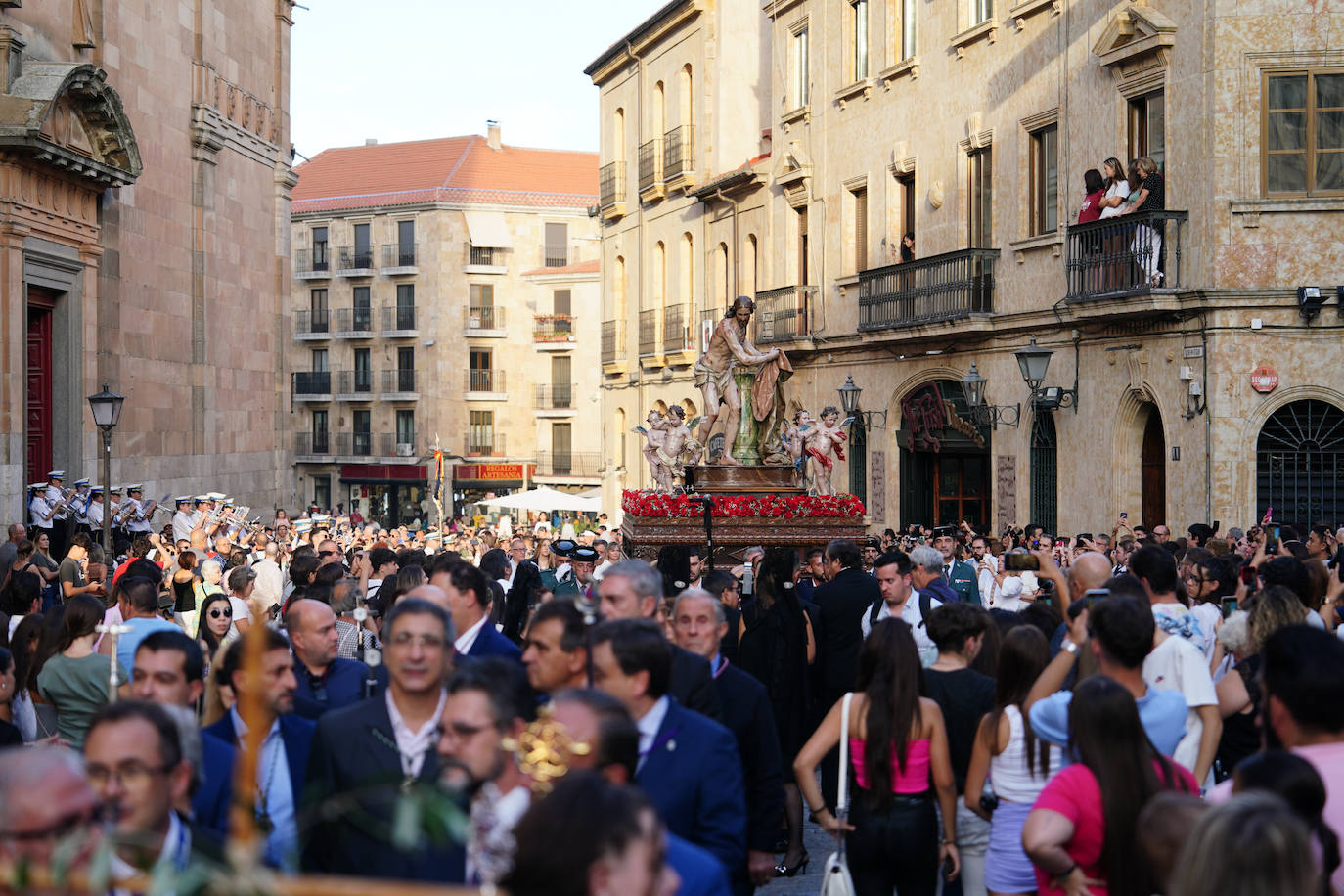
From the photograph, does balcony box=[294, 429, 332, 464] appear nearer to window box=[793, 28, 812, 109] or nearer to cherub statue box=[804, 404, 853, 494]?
window box=[793, 28, 812, 109]

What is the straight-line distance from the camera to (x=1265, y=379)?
64.5ft

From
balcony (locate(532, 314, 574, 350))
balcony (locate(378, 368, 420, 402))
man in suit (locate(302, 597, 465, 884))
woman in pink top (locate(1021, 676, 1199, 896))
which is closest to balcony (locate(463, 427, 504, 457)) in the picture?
balcony (locate(378, 368, 420, 402))

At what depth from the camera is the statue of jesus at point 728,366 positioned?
70.7ft

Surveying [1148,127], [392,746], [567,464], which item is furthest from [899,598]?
[567,464]

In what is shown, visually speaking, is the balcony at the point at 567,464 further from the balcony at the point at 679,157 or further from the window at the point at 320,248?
the balcony at the point at 679,157

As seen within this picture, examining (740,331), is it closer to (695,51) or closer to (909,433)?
(909,433)

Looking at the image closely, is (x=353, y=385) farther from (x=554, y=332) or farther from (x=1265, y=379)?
(x=1265, y=379)

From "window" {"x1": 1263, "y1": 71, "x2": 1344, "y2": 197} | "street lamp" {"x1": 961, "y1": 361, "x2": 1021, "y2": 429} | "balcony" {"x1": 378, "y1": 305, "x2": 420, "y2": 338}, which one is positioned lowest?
"street lamp" {"x1": 961, "y1": 361, "x2": 1021, "y2": 429}

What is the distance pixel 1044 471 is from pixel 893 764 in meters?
19.2

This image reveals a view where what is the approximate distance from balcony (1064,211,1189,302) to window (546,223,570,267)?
4346 cm

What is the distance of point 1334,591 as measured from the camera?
8938 mm

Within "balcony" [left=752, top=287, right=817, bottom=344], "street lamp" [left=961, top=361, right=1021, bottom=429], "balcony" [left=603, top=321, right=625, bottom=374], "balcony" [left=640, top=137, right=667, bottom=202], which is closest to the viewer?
"street lamp" [left=961, top=361, right=1021, bottom=429]

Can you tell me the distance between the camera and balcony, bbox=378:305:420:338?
62375mm

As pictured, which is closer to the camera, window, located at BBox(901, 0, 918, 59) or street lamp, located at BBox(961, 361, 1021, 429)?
street lamp, located at BBox(961, 361, 1021, 429)
